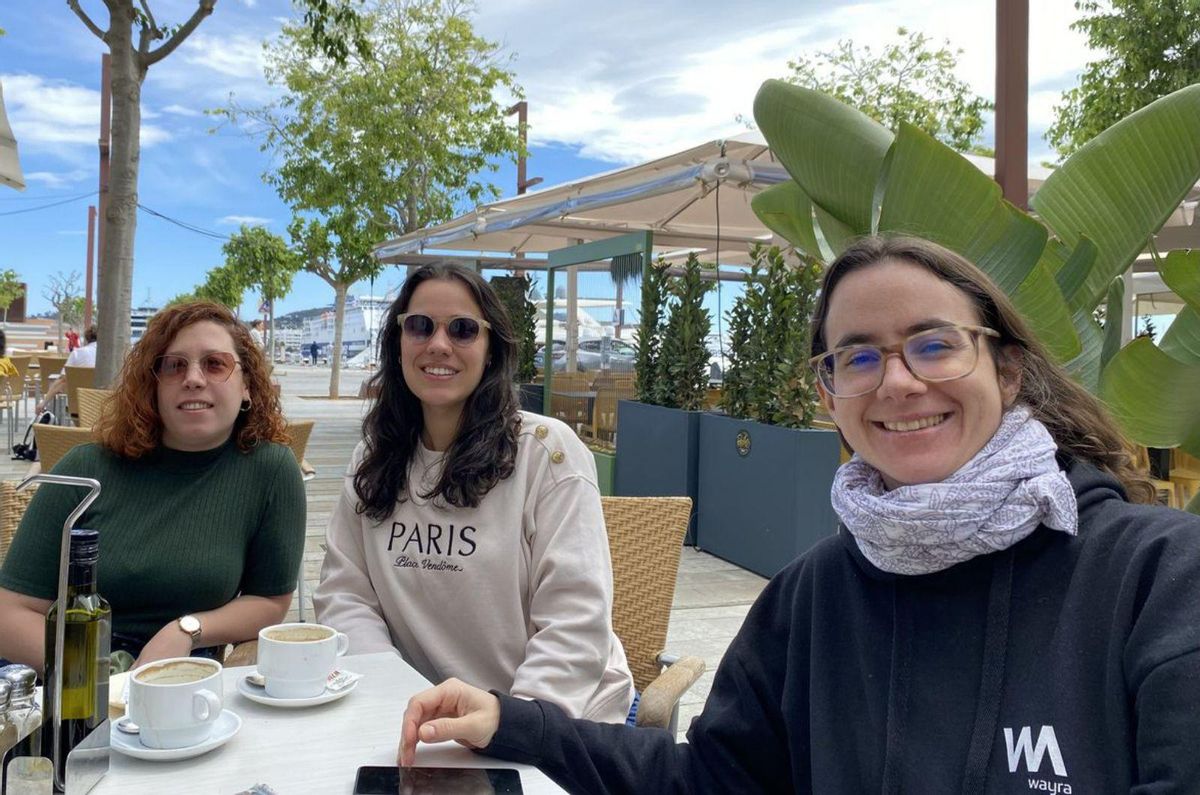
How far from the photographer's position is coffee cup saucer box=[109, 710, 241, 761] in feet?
4.48

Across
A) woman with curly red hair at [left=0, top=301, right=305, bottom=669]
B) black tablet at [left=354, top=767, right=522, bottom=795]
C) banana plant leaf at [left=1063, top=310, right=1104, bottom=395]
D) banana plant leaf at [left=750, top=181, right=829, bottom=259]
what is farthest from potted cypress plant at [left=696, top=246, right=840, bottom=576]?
black tablet at [left=354, top=767, right=522, bottom=795]

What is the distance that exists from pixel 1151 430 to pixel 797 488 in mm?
3581

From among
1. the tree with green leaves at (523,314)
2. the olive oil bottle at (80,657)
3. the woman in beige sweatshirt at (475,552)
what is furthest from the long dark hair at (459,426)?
the tree with green leaves at (523,314)

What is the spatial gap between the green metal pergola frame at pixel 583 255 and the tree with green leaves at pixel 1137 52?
8340 mm

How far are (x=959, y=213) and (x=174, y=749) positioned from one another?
6.18 feet

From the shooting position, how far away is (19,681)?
1.27 m

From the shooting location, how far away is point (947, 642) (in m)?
1.25

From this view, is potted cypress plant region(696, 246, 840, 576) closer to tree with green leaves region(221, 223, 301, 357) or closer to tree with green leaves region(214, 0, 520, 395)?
tree with green leaves region(214, 0, 520, 395)

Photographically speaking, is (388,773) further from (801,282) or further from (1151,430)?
(801,282)

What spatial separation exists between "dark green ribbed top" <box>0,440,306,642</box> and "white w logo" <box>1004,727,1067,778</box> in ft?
6.17

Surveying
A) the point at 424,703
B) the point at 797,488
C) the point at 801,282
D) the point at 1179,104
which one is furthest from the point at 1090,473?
the point at 801,282

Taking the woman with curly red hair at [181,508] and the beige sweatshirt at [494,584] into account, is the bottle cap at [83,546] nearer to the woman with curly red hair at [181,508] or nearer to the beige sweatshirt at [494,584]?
the beige sweatshirt at [494,584]

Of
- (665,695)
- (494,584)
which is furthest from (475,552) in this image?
(665,695)

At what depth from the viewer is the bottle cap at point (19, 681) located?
1.26 metres
